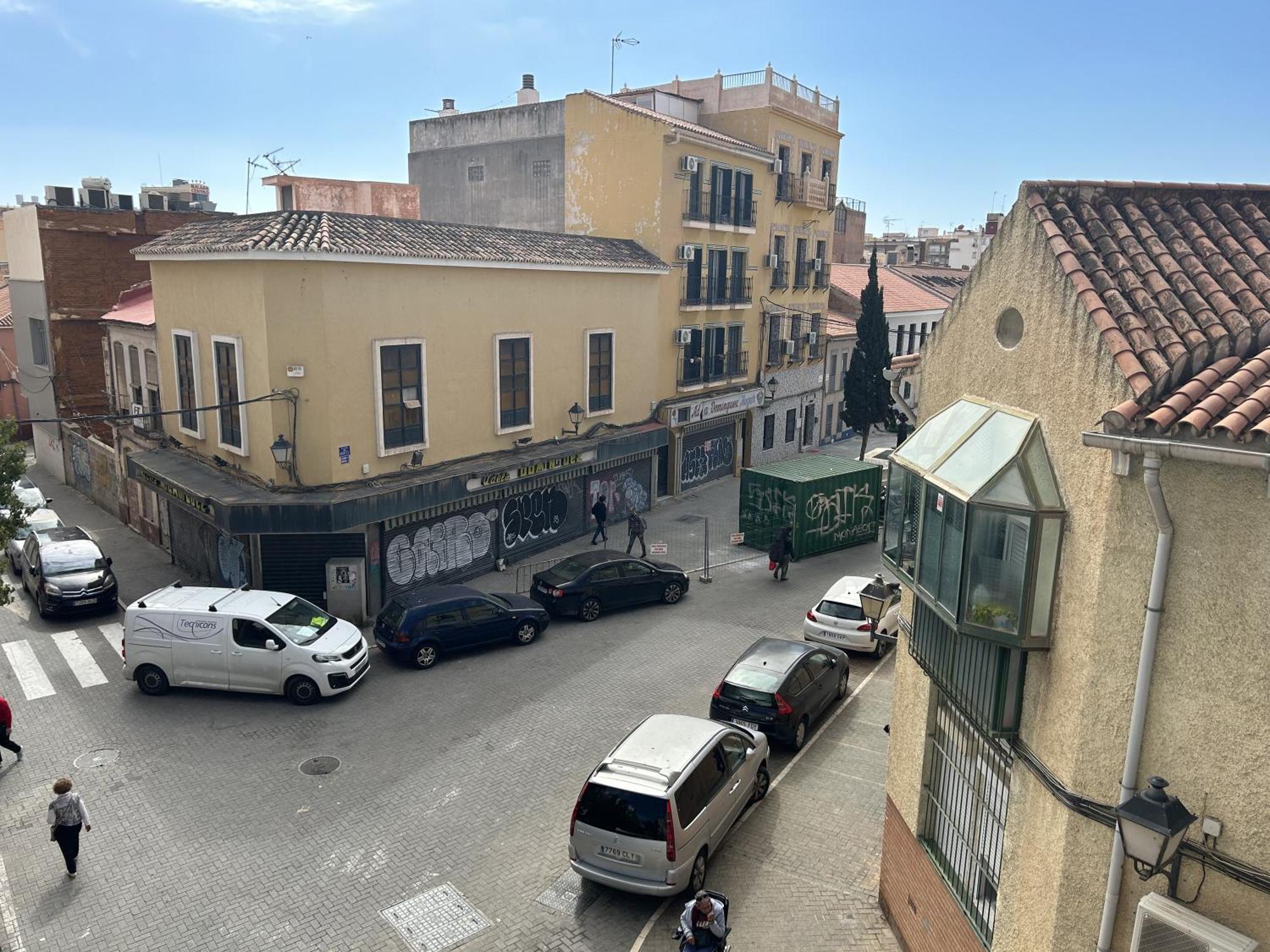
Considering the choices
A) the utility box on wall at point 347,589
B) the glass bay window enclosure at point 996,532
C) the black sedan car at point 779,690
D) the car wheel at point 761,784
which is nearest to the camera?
the glass bay window enclosure at point 996,532

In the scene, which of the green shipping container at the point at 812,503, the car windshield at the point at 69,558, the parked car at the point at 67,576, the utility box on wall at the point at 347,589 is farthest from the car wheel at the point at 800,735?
the car windshield at the point at 69,558

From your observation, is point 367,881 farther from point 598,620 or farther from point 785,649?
point 598,620

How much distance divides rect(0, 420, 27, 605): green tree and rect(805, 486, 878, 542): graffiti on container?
17.8m

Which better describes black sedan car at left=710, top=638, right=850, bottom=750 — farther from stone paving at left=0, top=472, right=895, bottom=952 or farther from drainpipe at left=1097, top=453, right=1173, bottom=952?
drainpipe at left=1097, top=453, right=1173, bottom=952

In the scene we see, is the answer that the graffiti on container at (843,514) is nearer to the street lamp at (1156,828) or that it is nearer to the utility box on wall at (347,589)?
the utility box on wall at (347,589)

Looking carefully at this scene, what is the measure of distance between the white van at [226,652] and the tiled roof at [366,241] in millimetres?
6975

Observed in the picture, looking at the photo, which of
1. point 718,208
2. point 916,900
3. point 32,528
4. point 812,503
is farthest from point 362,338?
point 718,208

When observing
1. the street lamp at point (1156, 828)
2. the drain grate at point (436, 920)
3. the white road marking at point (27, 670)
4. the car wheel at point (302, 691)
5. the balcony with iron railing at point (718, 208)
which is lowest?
the white road marking at point (27, 670)

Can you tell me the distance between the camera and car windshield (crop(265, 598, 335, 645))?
15672 mm

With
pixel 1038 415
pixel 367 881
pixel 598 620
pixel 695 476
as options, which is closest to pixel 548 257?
pixel 598 620

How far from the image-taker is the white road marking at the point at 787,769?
400 inches

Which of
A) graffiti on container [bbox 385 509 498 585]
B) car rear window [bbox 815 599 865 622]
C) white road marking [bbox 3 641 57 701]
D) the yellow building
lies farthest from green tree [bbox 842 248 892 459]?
white road marking [bbox 3 641 57 701]

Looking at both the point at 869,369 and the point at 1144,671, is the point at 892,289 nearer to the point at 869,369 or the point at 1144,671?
the point at 869,369

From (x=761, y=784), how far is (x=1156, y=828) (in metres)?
7.64
